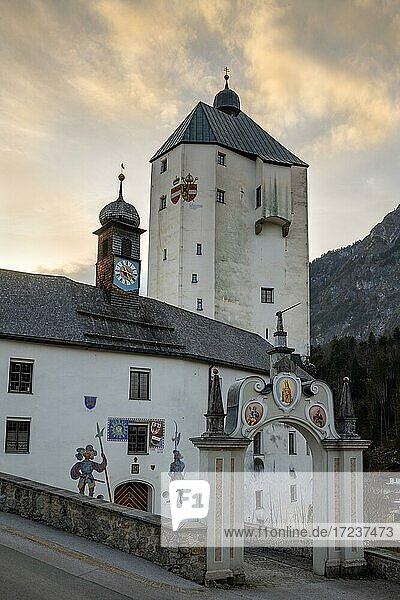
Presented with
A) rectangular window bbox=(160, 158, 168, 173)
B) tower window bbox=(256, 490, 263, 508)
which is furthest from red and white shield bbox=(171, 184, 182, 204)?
tower window bbox=(256, 490, 263, 508)

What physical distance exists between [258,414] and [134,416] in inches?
468

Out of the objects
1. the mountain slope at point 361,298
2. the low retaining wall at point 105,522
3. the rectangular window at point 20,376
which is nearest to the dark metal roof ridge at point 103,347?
the rectangular window at point 20,376

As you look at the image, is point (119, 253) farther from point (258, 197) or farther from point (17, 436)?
point (258, 197)

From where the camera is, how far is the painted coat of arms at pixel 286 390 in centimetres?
1666

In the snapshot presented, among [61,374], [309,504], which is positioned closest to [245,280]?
[309,504]

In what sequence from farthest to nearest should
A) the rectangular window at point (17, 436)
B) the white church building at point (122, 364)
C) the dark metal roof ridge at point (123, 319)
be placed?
1. the dark metal roof ridge at point (123, 319)
2. the white church building at point (122, 364)
3. the rectangular window at point (17, 436)

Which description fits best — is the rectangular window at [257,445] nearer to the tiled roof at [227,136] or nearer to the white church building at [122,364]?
the white church building at [122,364]

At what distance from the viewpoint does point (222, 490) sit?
599 inches

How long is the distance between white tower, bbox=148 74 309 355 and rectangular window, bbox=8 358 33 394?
24413 mm

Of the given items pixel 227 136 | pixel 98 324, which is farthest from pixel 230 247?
pixel 98 324

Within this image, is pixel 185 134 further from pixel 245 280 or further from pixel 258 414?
pixel 258 414

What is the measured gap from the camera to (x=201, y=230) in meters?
50.8

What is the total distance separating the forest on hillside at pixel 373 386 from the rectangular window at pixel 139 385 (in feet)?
131

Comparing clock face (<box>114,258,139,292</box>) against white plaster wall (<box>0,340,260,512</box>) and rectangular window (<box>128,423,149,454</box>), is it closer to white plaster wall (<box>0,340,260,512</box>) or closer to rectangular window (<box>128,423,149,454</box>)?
white plaster wall (<box>0,340,260,512</box>)
